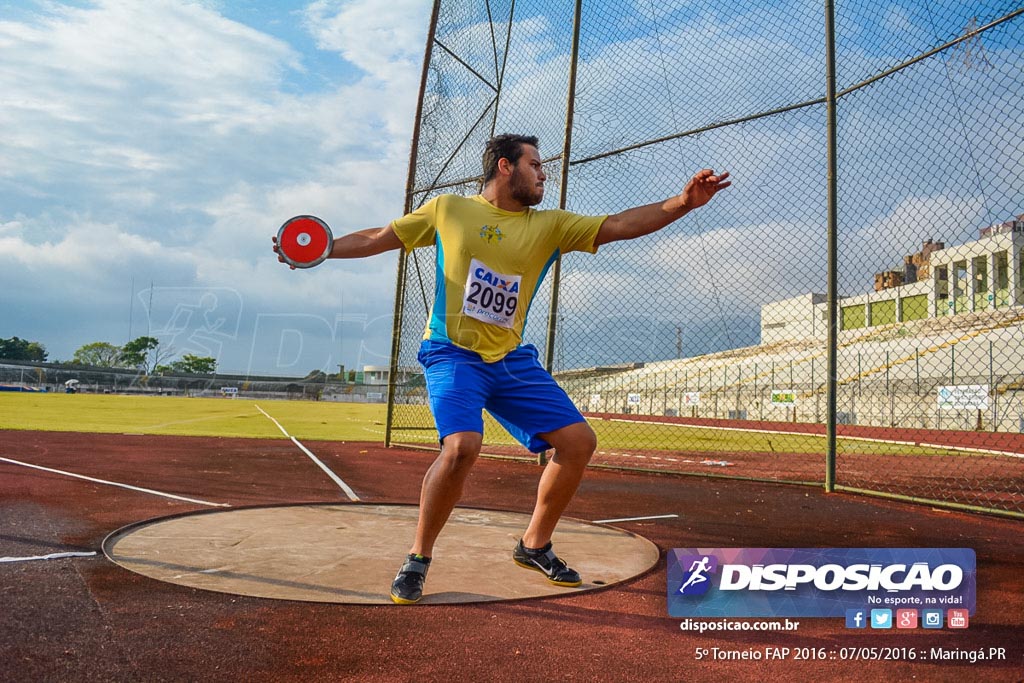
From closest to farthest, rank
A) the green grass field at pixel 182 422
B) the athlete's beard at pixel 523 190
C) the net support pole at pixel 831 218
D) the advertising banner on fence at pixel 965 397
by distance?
the athlete's beard at pixel 523 190
the net support pole at pixel 831 218
the green grass field at pixel 182 422
the advertising banner on fence at pixel 965 397

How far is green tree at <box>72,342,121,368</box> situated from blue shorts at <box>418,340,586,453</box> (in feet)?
385

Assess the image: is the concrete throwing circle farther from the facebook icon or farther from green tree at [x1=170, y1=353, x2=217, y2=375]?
green tree at [x1=170, y1=353, x2=217, y2=375]

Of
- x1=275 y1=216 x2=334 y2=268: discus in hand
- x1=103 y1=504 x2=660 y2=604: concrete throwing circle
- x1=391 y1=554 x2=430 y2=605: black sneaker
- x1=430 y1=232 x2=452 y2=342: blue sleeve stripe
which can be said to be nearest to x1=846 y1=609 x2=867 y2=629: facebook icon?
x1=103 y1=504 x2=660 y2=604: concrete throwing circle

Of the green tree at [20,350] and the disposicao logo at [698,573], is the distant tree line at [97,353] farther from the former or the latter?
the disposicao logo at [698,573]

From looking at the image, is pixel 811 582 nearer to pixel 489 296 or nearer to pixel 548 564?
pixel 548 564

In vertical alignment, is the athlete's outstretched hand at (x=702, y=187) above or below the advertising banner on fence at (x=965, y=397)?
below

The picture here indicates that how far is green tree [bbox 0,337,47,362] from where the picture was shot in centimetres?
10988

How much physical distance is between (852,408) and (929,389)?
12.1ft

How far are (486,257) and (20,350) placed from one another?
131242mm

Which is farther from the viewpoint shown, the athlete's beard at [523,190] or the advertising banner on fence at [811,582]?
the athlete's beard at [523,190]

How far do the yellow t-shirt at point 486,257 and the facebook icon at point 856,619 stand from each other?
5.96 feet

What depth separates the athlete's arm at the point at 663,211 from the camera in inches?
127

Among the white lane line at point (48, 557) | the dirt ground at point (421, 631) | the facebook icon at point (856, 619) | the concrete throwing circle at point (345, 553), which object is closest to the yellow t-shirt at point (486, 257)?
the concrete throwing circle at point (345, 553)

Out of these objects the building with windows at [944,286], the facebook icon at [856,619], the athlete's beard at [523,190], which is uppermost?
the building with windows at [944,286]
